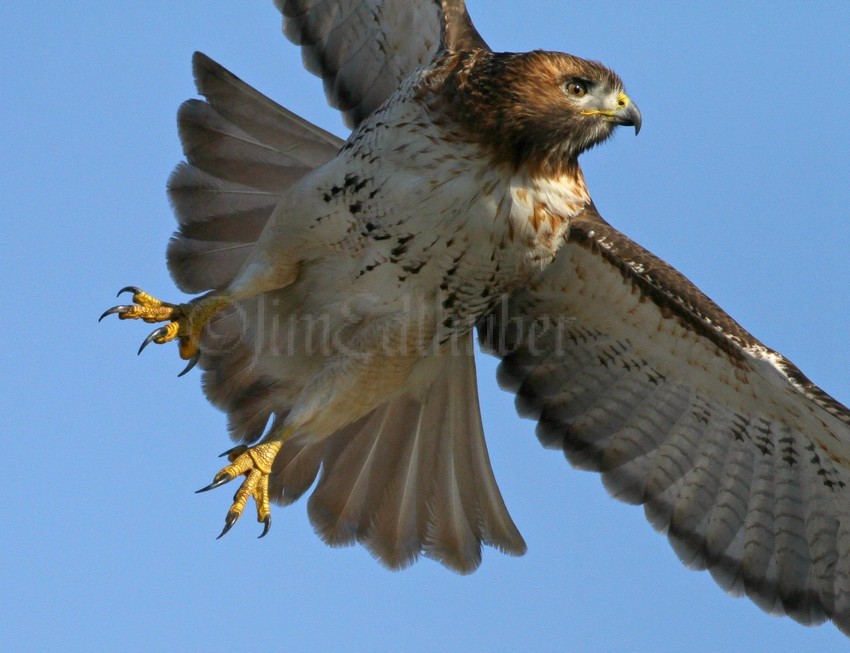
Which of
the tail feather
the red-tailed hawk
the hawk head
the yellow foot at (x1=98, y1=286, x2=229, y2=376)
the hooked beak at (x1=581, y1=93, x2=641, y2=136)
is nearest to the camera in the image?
the hawk head

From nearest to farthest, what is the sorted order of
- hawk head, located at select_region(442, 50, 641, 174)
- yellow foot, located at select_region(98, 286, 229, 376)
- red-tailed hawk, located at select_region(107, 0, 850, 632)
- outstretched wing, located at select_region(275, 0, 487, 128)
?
hawk head, located at select_region(442, 50, 641, 174) < red-tailed hawk, located at select_region(107, 0, 850, 632) < yellow foot, located at select_region(98, 286, 229, 376) < outstretched wing, located at select_region(275, 0, 487, 128)

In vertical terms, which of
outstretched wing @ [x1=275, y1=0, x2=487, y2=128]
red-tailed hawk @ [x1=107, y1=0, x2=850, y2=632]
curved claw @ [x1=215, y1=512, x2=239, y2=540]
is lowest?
curved claw @ [x1=215, y1=512, x2=239, y2=540]

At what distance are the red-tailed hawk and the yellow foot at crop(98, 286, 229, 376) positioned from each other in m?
0.01

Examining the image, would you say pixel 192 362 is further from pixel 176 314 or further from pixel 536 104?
pixel 536 104

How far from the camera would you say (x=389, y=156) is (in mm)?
7512

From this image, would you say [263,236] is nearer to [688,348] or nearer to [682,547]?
[688,348]

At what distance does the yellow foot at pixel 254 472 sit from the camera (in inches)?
316

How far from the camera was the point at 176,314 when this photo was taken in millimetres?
8164

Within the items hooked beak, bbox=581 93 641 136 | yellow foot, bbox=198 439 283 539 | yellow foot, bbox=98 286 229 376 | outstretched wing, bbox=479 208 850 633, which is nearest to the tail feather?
outstretched wing, bbox=479 208 850 633

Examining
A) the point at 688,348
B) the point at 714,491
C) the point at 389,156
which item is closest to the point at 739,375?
the point at 688,348

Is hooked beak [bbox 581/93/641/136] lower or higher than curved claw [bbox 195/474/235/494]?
higher

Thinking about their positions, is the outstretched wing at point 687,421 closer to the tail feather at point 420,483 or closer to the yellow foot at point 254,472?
the tail feather at point 420,483

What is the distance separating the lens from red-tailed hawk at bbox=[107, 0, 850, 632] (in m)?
7.53

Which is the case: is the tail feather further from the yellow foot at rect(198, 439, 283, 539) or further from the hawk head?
the hawk head
